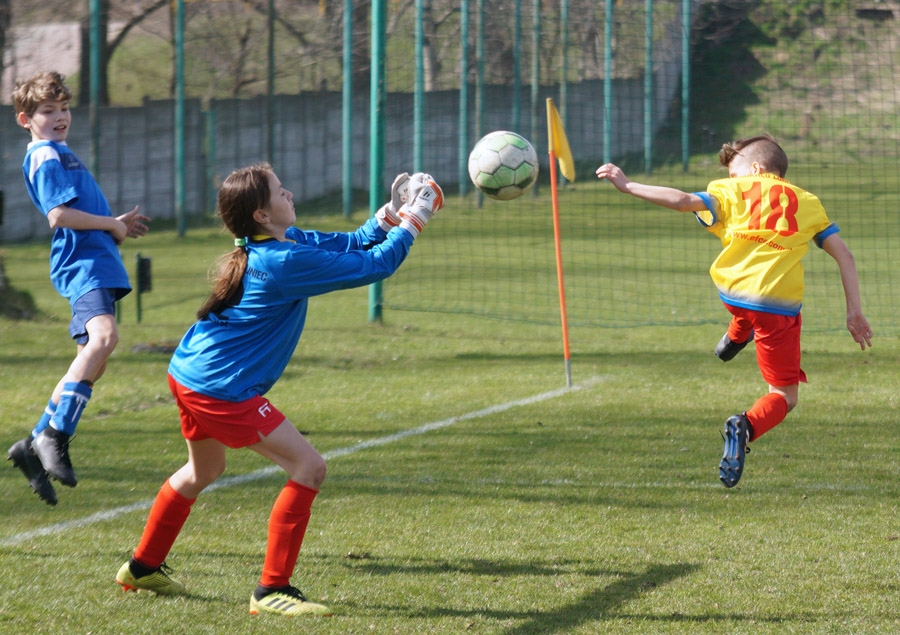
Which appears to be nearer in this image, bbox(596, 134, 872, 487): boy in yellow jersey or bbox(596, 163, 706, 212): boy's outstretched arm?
bbox(596, 163, 706, 212): boy's outstretched arm

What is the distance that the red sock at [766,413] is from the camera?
5.56m

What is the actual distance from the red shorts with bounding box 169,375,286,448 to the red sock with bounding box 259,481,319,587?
236 millimetres

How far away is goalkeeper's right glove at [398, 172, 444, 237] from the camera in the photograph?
436 centimetres

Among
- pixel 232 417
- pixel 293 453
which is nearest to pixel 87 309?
pixel 232 417

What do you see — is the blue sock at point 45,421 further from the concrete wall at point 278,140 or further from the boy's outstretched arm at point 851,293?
the concrete wall at point 278,140

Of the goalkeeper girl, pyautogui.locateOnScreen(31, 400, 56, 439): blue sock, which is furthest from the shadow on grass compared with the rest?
pyautogui.locateOnScreen(31, 400, 56, 439): blue sock

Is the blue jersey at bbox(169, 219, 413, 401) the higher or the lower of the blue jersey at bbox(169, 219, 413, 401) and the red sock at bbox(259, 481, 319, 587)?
the higher

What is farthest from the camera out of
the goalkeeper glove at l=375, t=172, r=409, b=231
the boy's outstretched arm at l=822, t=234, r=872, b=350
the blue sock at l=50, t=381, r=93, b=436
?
the boy's outstretched arm at l=822, t=234, r=872, b=350

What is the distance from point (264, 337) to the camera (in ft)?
14.0

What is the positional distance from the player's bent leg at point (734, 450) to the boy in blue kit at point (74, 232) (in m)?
2.97

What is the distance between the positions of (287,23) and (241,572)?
20.3 m

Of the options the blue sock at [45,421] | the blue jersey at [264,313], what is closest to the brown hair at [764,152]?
the blue jersey at [264,313]

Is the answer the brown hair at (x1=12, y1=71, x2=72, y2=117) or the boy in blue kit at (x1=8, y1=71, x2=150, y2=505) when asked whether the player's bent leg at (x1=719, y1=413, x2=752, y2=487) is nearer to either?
the boy in blue kit at (x1=8, y1=71, x2=150, y2=505)

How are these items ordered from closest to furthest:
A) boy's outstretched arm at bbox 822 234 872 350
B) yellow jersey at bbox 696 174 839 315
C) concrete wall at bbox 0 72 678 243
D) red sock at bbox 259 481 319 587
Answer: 1. red sock at bbox 259 481 319 587
2. boy's outstretched arm at bbox 822 234 872 350
3. yellow jersey at bbox 696 174 839 315
4. concrete wall at bbox 0 72 678 243
